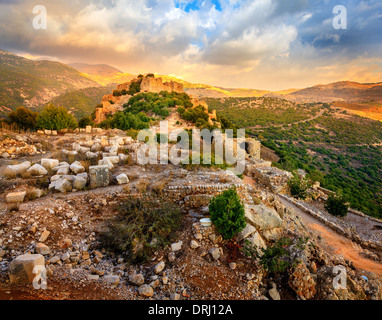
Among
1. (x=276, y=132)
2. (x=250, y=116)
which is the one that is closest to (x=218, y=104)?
(x=250, y=116)

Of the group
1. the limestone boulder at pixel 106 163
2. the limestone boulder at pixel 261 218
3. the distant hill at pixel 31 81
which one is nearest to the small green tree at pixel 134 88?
the distant hill at pixel 31 81

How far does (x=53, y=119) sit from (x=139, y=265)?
572 inches

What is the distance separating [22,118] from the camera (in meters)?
15.2

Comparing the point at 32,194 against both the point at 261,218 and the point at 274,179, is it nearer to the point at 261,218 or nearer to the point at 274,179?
the point at 261,218

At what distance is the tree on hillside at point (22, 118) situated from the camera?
49.3 ft

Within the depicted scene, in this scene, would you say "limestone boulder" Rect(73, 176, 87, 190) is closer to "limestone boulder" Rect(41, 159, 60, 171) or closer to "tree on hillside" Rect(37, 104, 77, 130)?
"limestone boulder" Rect(41, 159, 60, 171)

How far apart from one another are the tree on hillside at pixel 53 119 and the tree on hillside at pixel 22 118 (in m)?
2.64

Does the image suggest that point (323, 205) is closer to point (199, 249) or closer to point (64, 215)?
point (199, 249)

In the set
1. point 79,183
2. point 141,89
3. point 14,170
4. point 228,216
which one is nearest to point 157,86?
point 141,89

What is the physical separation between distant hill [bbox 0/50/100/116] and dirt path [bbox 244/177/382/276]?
49.7m

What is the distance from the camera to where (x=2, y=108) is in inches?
1411

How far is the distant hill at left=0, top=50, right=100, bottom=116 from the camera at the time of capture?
43.9 m

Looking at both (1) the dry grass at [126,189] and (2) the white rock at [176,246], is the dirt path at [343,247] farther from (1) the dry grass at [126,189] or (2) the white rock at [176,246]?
(1) the dry grass at [126,189]

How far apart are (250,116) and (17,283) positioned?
51.6 m
